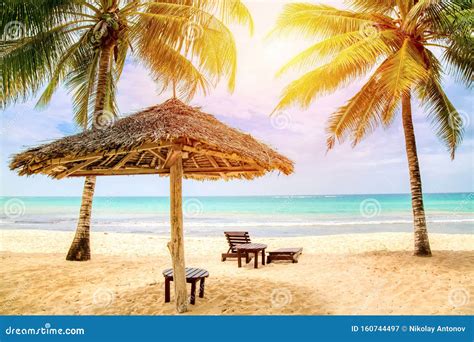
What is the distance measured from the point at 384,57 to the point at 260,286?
698cm

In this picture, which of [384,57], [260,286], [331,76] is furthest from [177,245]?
[384,57]

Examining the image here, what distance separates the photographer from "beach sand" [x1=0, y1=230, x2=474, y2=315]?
16.9ft

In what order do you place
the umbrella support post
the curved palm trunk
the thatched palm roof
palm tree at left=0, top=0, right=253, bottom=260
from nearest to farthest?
the thatched palm roof < the umbrella support post < palm tree at left=0, top=0, right=253, bottom=260 < the curved palm trunk

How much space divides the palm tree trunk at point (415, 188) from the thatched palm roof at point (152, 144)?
454 cm

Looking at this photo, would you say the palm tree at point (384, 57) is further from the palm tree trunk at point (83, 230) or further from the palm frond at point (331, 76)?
the palm tree trunk at point (83, 230)

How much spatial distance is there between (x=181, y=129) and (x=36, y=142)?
2439 mm

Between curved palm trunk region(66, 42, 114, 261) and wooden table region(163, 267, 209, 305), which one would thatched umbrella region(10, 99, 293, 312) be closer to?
wooden table region(163, 267, 209, 305)

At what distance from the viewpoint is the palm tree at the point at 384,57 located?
783 cm

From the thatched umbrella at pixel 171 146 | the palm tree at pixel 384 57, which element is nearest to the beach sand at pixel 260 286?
the thatched umbrella at pixel 171 146

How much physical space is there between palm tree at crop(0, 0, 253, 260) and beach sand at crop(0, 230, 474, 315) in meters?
1.57

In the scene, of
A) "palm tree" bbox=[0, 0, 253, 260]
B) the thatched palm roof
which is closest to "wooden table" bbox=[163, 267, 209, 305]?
the thatched palm roof

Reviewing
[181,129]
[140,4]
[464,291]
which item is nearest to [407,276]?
[464,291]

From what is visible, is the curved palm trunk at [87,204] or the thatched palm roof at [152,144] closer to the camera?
the thatched palm roof at [152,144]
